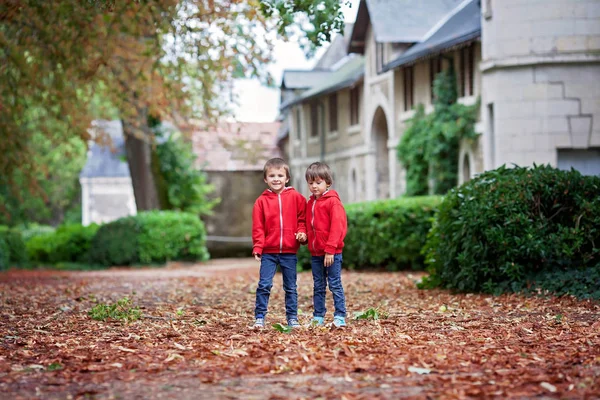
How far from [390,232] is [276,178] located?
10845 millimetres

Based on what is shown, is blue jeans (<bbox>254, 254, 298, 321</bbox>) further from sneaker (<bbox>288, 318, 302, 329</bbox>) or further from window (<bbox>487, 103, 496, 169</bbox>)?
window (<bbox>487, 103, 496, 169</bbox>)

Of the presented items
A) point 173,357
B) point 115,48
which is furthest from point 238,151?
point 173,357

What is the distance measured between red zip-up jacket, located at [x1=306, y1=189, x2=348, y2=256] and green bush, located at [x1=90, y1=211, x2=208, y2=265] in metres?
17.5

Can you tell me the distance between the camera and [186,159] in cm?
3188

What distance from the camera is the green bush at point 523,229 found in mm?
10516

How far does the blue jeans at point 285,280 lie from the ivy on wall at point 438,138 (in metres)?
14.5

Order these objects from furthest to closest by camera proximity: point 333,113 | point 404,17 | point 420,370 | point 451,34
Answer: point 333,113 < point 404,17 < point 451,34 < point 420,370

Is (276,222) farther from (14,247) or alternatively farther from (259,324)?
(14,247)

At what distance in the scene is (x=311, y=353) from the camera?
19.5 ft

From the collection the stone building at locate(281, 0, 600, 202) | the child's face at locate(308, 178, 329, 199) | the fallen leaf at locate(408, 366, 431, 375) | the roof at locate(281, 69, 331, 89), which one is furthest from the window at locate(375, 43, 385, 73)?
the fallen leaf at locate(408, 366, 431, 375)

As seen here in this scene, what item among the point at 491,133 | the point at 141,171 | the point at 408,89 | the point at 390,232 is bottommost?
the point at 390,232

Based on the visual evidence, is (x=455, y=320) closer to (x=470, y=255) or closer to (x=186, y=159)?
(x=470, y=255)

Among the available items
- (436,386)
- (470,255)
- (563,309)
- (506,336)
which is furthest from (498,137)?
(436,386)

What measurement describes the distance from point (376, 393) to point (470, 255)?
636cm
